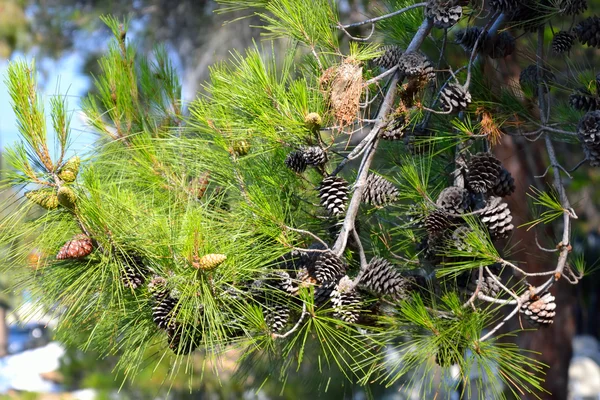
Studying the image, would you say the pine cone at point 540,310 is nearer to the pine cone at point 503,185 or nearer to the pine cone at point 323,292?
the pine cone at point 503,185

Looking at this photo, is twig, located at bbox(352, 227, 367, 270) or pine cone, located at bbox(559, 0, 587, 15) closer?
twig, located at bbox(352, 227, 367, 270)

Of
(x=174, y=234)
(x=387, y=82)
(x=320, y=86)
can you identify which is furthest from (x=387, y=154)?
(x=174, y=234)

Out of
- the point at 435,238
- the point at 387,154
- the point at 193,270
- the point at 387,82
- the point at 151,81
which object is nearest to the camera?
the point at 193,270

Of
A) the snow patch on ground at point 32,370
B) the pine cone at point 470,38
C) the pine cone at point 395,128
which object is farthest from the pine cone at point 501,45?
the snow patch on ground at point 32,370

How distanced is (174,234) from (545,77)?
1026 mm

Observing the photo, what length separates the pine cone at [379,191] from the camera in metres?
1.55

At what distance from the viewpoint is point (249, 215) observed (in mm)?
1627

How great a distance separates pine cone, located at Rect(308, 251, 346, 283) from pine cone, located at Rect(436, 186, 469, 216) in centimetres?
26

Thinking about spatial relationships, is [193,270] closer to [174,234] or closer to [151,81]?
[174,234]

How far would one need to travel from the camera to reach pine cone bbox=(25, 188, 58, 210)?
1.48 metres

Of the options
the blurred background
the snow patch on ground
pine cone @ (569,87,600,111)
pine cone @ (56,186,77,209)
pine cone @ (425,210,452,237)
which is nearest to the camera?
pine cone @ (56,186,77,209)

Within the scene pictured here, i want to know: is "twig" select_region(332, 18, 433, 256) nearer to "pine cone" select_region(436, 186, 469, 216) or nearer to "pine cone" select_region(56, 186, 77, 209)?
"pine cone" select_region(436, 186, 469, 216)

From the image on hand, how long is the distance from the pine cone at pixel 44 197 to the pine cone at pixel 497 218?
0.93 metres

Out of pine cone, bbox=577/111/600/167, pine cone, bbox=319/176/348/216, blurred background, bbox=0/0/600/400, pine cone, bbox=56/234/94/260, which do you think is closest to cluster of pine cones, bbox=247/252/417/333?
pine cone, bbox=319/176/348/216
